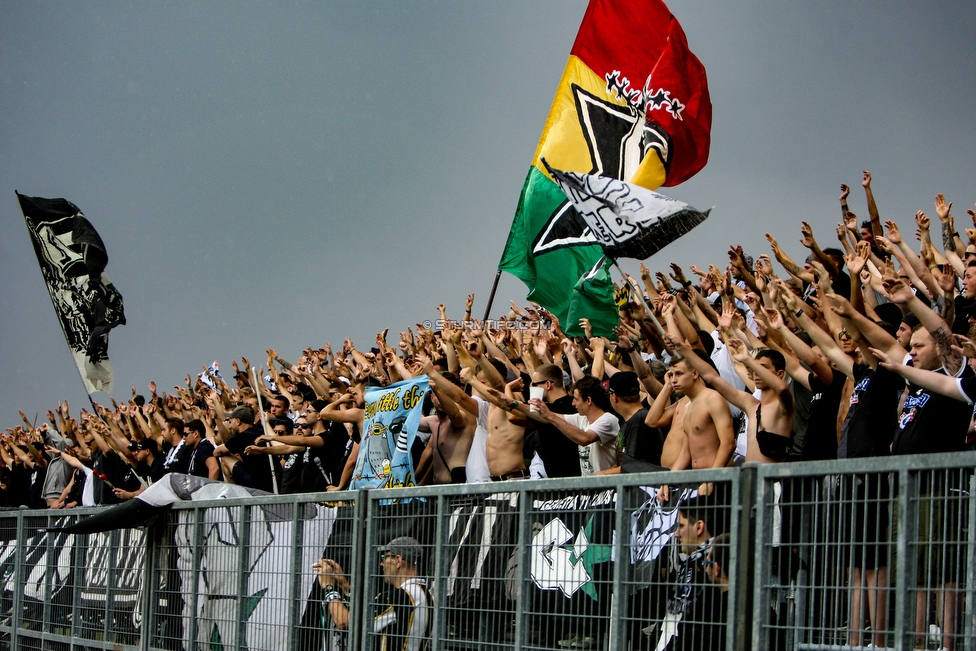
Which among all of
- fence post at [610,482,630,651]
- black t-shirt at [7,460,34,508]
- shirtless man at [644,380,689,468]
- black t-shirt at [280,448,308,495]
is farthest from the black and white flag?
black t-shirt at [7,460,34,508]

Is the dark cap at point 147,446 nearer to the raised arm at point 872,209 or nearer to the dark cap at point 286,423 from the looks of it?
the dark cap at point 286,423

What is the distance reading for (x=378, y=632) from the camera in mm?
7094

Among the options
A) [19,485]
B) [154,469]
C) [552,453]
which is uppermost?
[552,453]

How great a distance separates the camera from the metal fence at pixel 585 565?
175 inches

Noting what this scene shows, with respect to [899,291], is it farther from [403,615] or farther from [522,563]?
[403,615]

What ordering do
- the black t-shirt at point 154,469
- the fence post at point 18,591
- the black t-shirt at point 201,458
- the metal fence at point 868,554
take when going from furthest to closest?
the black t-shirt at point 154,469 → the black t-shirt at point 201,458 → the fence post at point 18,591 → the metal fence at point 868,554

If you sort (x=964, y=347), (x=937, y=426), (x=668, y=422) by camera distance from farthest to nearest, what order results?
(x=668, y=422)
(x=964, y=347)
(x=937, y=426)

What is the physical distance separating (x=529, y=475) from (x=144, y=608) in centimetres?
339

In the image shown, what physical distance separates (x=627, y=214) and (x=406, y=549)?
162 inches

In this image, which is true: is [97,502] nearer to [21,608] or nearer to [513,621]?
[21,608]

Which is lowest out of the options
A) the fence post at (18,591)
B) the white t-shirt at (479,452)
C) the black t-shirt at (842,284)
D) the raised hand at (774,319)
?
the fence post at (18,591)

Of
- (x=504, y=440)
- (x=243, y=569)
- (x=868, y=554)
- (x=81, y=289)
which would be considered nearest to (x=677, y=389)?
(x=504, y=440)

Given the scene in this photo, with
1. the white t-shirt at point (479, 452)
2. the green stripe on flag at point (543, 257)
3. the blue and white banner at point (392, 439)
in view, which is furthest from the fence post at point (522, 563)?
the green stripe on flag at point (543, 257)

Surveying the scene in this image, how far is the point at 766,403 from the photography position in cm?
825
